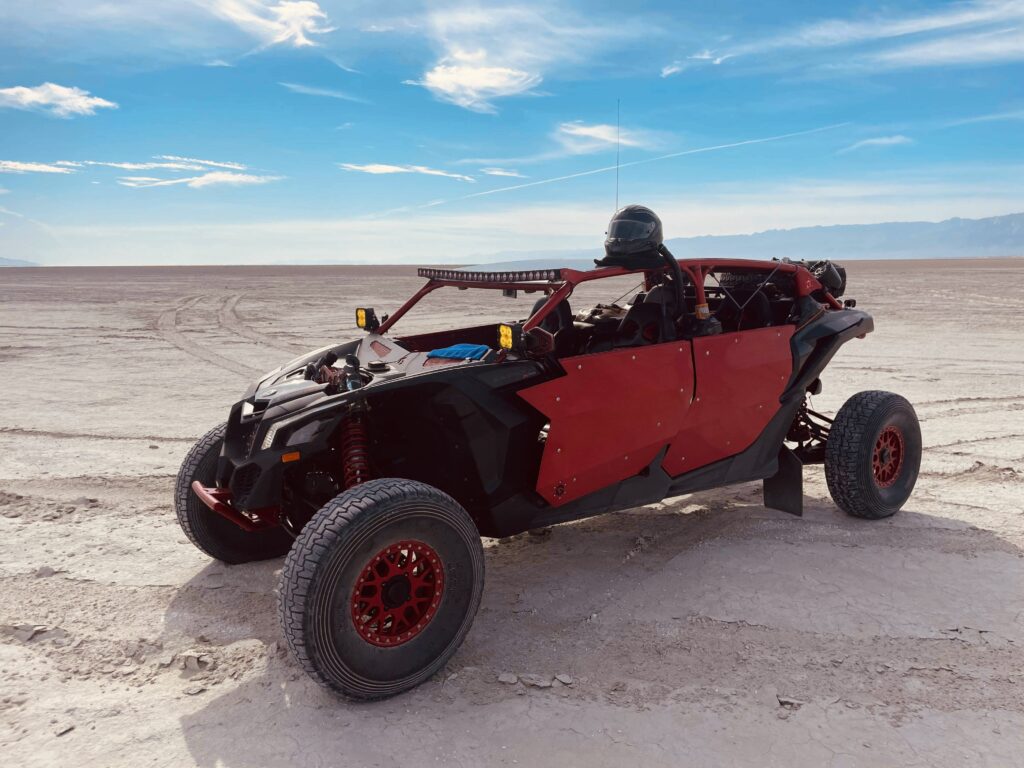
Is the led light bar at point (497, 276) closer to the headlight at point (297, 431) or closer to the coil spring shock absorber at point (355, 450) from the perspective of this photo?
the coil spring shock absorber at point (355, 450)

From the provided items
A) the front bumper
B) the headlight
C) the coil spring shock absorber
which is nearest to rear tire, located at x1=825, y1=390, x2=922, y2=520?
the coil spring shock absorber

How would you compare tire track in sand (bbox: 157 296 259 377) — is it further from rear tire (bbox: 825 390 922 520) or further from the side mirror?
rear tire (bbox: 825 390 922 520)

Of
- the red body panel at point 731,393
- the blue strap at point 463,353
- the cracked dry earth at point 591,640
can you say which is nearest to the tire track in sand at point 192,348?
the cracked dry earth at point 591,640

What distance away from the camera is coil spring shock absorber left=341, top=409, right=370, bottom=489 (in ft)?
12.3

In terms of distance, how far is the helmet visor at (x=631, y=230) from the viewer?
15.4 ft

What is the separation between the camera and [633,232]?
15.4 feet

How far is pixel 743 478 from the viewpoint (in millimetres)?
5059

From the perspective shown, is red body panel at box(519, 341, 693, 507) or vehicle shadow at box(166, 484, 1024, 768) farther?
red body panel at box(519, 341, 693, 507)

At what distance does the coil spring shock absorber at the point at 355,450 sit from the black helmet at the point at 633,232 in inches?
69.0

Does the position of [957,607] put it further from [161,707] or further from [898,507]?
[161,707]

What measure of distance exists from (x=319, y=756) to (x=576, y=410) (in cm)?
191

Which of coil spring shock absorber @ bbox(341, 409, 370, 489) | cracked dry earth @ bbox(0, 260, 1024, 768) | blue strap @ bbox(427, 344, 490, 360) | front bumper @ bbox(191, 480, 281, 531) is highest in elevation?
blue strap @ bbox(427, 344, 490, 360)

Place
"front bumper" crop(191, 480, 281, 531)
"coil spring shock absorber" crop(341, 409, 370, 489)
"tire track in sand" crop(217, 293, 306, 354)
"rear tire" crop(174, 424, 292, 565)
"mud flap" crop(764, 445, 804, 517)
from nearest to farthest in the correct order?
"coil spring shock absorber" crop(341, 409, 370, 489)
"front bumper" crop(191, 480, 281, 531)
"rear tire" crop(174, 424, 292, 565)
"mud flap" crop(764, 445, 804, 517)
"tire track in sand" crop(217, 293, 306, 354)

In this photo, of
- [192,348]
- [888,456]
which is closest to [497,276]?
[888,456]
